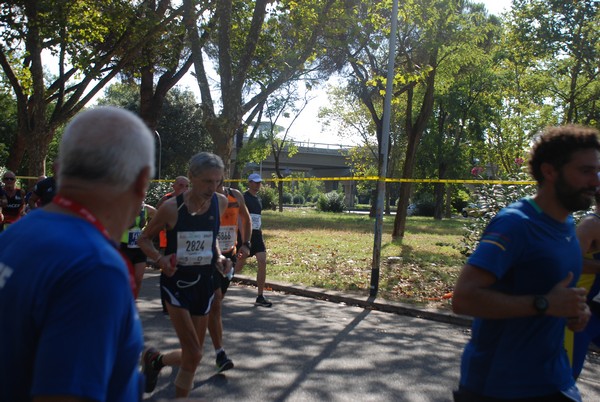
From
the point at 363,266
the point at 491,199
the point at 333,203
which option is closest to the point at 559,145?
the point at 491,199

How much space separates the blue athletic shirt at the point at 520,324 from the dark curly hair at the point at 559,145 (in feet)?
0.95

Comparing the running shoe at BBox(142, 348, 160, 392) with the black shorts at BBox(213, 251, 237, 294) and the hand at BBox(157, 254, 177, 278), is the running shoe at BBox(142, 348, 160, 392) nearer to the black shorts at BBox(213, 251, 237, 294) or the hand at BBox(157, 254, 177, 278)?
the hand at BBox(157, 254, 177, 278)

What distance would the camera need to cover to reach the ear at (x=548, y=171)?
8.66 feet

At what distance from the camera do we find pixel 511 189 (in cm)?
1007

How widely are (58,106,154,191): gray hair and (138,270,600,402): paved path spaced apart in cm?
408

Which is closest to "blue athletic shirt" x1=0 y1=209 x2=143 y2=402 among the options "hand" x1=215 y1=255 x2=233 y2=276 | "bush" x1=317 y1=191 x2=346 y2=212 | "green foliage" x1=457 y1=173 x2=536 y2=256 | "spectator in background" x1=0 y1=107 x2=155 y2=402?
"spectator in background" x1=0 y1=107 x2=155 y2=402

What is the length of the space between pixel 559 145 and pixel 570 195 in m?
0.24

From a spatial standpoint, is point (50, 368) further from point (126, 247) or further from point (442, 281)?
point (442, 281)

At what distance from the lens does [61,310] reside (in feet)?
4.25

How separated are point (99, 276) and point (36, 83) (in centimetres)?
1904

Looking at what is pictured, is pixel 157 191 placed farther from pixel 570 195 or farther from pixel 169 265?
pixel 570 195

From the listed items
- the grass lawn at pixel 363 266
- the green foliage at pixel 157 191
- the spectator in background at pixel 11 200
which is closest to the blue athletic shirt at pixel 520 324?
the grass lawn at pixel 363 266

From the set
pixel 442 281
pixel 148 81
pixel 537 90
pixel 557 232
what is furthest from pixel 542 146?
pixel 537 90

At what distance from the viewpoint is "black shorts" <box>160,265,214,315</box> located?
4.54m
